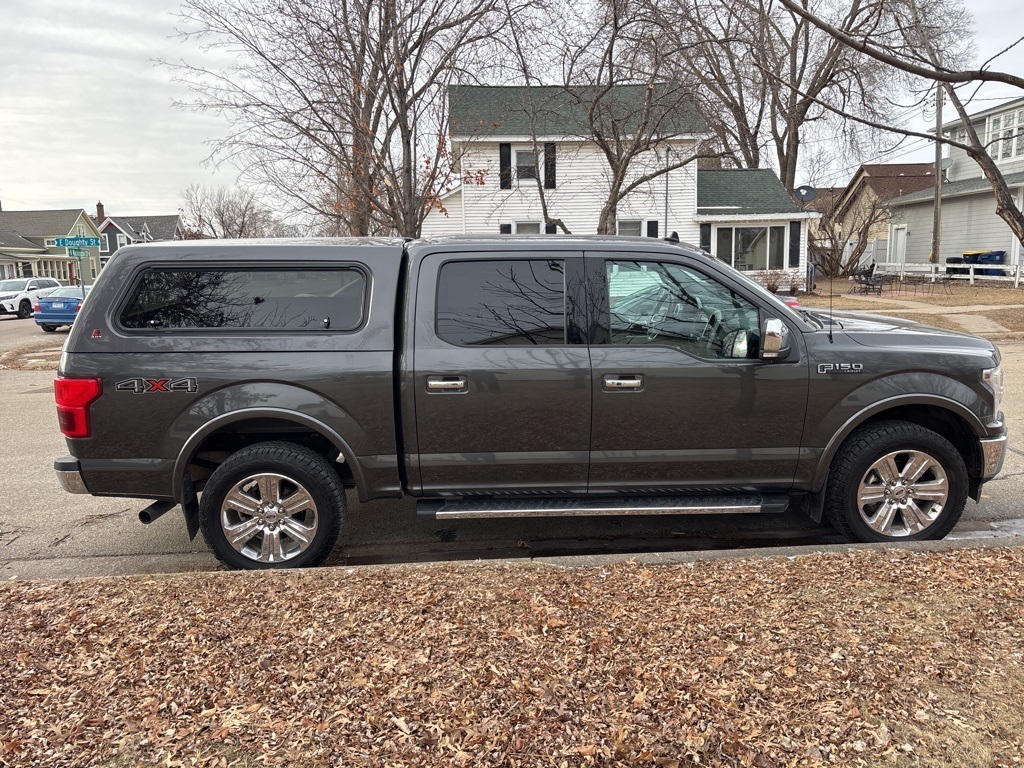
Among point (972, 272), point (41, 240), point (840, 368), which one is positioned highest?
point (41, 240)

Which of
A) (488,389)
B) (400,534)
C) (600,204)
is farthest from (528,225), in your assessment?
(488,389)

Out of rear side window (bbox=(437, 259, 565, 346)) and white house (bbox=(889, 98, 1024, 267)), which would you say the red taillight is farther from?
white house (bbox=(889, 98, 1024, 267))

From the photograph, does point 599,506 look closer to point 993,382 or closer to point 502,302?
point 502,302

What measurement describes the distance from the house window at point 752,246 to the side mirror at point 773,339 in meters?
23.8

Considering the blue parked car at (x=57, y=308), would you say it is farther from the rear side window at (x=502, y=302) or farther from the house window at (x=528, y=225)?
the rear side window at (x=502, y=302)

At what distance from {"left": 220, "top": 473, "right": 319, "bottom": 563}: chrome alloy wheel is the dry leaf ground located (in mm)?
451

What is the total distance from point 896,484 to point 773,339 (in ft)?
4.02

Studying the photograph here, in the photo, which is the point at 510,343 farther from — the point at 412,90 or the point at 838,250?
the point at 838,250

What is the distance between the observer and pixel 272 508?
4.15 meters

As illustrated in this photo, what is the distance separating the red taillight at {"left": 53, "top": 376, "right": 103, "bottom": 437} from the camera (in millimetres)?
3996

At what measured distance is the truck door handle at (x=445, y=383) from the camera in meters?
4.04

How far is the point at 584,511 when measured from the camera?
4129 millimetres

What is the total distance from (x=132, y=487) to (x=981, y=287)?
96.1 feet

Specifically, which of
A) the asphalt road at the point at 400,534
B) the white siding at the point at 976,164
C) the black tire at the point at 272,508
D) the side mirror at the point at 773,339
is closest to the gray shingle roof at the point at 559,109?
the asphalt road at the point at 400,534
